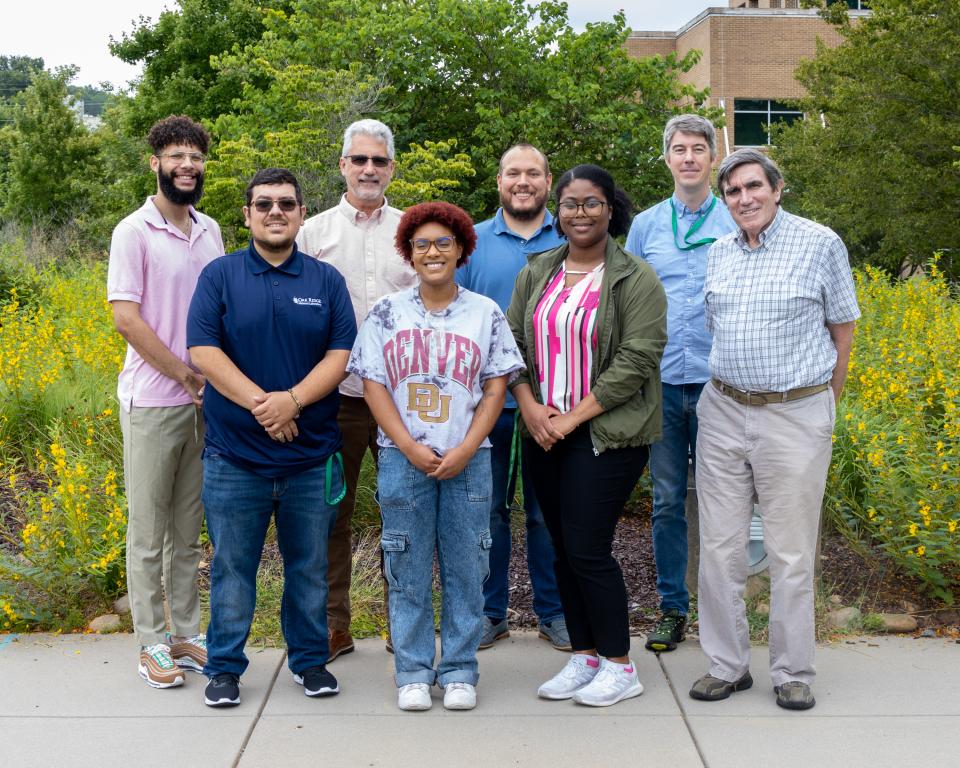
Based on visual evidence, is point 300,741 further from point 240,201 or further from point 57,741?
point 240,201

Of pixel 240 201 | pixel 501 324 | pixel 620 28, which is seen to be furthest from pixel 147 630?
pixel 620 28

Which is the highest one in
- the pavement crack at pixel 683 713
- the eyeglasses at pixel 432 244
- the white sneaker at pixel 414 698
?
the eyeglasses at pixel 432 244

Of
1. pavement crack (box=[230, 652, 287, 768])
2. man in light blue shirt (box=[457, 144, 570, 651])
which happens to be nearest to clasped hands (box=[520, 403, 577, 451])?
man in light blue shirt (box=[457, 144, 570, 651])

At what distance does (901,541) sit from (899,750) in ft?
5.20

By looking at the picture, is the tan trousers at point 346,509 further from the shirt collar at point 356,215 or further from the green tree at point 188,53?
the green tree at point 188,53

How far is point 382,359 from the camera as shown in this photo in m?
4.13

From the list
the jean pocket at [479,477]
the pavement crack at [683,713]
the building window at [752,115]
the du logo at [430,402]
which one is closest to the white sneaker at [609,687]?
the pavement crack at [683,713]

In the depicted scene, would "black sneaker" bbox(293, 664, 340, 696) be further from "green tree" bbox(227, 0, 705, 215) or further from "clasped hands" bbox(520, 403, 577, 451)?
"green tree" bbox(227, 0, 705, 215)

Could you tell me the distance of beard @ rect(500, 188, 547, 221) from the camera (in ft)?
15.8

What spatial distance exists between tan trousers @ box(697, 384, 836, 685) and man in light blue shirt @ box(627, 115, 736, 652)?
36 cm

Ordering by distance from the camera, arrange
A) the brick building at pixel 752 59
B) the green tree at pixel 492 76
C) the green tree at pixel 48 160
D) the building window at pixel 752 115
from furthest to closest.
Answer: the building window at pixel 752 115
the brick building at pixel 752 59
the green tree at pixel 48 160
the green tree at pixel 492 76

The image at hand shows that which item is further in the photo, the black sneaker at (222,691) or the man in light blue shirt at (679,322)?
the man in light blue shirt at (679,322)

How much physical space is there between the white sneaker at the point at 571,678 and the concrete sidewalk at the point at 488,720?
6cm

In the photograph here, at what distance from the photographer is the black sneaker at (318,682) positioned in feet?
14.0
